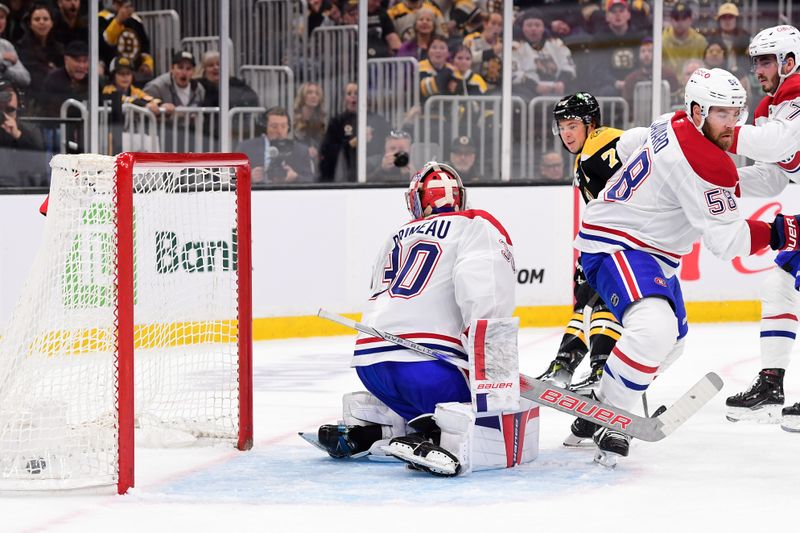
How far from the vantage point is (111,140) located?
6645 mm

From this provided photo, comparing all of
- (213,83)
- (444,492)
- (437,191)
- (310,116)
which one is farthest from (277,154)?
(444,492)

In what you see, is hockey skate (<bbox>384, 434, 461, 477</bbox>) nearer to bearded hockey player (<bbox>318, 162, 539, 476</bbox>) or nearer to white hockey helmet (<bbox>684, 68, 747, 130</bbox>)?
bearded hockey player (<bbox>318, 162, 539, 476</bbox>)

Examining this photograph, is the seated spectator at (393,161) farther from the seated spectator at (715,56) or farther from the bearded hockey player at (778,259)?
the bearded hockey player at (778,259)

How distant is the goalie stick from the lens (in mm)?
3701

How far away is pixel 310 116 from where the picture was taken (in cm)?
725

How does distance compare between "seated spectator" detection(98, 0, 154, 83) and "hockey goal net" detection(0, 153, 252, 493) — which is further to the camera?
"seated spectator" detection(98, 0, 154, 83)

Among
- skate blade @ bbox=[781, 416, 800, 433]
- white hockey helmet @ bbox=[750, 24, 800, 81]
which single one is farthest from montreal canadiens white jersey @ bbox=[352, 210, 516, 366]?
white hockey helmet @ bbox=[750, 24, 800, 81]

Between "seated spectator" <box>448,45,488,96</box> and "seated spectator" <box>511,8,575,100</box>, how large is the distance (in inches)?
7.6

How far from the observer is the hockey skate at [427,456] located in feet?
11.9

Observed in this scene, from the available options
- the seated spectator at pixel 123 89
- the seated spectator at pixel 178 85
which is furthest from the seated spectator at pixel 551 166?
the seated spectator at pixel 123 89

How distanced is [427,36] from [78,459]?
4400 mm

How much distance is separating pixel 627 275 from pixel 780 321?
1.02 meters

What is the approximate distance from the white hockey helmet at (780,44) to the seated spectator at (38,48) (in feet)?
10.6

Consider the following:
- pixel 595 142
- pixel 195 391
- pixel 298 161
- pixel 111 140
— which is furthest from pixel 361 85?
pixel 195 391
